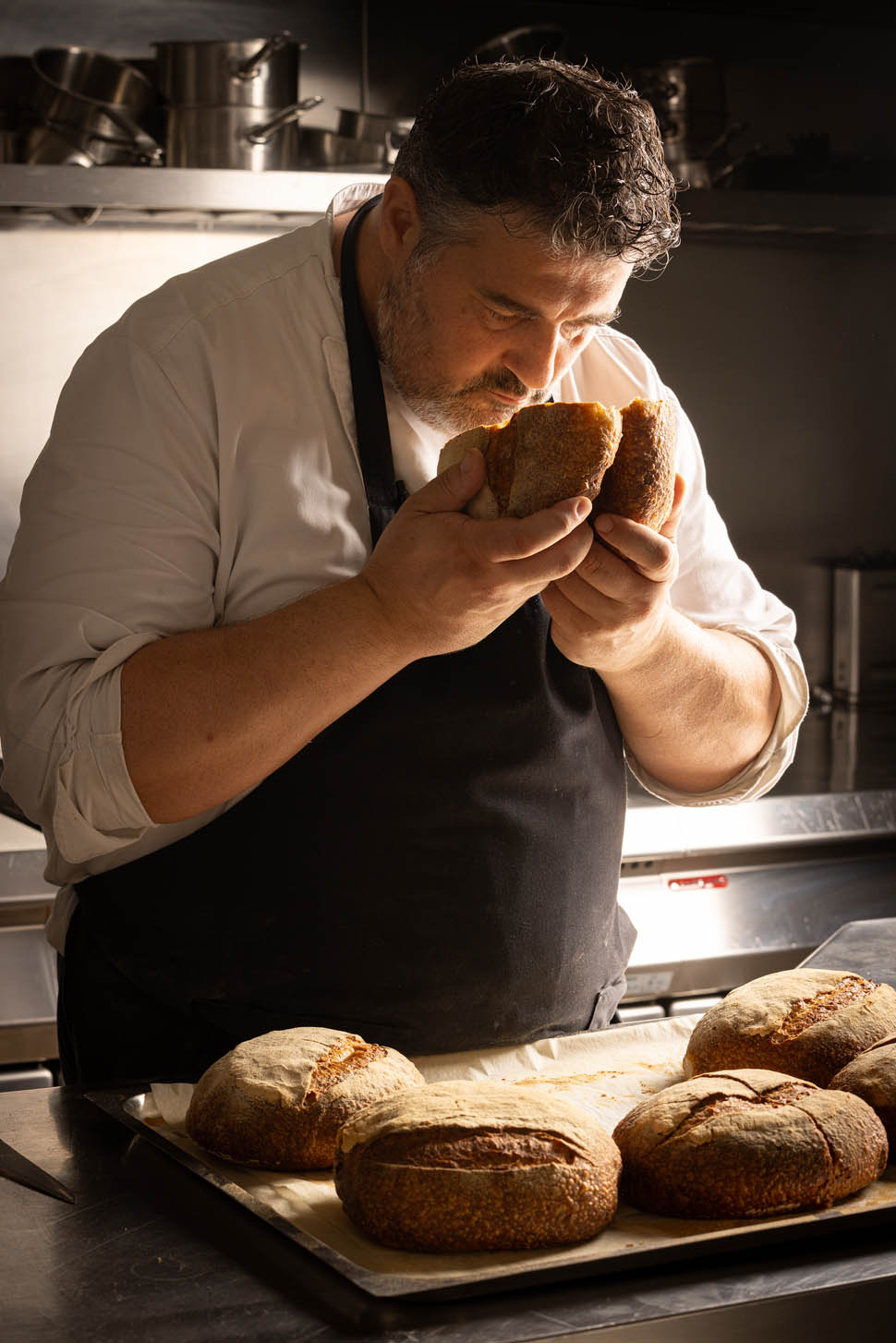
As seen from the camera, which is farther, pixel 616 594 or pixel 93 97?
pixel 93 97

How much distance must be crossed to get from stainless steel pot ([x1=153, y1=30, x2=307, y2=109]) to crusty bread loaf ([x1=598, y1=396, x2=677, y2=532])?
171 cm

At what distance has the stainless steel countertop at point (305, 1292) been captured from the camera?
0.81 meters

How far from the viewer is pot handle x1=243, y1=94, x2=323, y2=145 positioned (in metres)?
2.62

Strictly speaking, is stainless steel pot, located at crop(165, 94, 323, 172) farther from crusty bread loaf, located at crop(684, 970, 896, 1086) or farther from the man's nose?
crusty bread loaf, located at crop(684, 970, 896, 1086)

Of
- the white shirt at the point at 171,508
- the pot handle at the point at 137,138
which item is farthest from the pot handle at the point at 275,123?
the white shirt at the point at 171,508

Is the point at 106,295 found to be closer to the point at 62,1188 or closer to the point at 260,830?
the point at 260,830

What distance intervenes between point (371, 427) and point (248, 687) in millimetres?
310

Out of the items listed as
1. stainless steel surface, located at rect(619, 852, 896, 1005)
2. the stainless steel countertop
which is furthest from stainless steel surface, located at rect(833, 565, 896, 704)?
the stainless steel countertop

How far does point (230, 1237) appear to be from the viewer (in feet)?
3.04

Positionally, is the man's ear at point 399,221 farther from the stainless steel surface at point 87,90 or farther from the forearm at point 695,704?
the stainless steel surface at point 87,90

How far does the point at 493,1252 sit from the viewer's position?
89 cm

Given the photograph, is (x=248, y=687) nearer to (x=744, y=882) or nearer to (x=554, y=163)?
(x=554, y=163)

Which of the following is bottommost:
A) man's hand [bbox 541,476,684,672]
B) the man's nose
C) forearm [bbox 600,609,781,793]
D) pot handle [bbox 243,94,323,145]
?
forearm [bbox 600,609,781,793]

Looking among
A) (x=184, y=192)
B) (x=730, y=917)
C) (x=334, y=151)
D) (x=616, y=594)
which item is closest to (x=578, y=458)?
(x=616, y=594)
